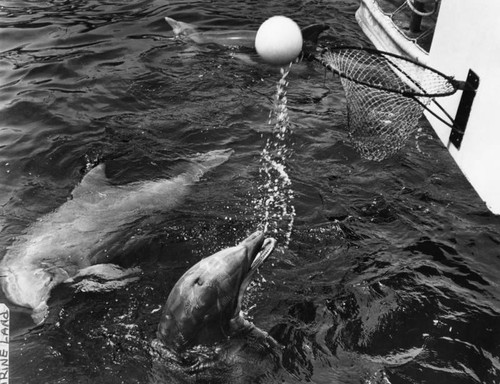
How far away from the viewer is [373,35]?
1119cm

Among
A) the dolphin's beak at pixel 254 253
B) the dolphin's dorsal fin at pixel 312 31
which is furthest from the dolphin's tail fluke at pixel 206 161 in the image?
the dolphin's dorsal fin at pixel 312 31

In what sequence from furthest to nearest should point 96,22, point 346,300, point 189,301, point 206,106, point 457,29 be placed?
1. point 96,22
2. point 206,106
3. point 457,29
4. point 346,300
5. point 189,301

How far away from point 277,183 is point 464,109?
95.8 inches

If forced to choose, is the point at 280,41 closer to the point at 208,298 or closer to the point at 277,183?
the point at 277,183

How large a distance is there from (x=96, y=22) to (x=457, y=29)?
8292 mm

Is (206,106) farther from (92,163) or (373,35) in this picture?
(373,35)

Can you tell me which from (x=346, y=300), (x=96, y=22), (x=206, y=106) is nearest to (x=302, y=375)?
(x=346, y=300)

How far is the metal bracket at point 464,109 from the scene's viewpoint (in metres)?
5.86

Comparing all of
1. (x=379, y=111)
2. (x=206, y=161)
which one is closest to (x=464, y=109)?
(x=379, y=111)

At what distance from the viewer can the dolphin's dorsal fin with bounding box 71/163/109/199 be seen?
7195mm

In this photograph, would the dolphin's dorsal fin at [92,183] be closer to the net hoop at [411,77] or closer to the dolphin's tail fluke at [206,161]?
the dolphin's tail fluke at [206,161]

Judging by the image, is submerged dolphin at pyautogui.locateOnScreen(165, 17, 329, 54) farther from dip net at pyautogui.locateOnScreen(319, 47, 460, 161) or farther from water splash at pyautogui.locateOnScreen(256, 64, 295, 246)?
dip net at pyautogui.locateOnScreen(319, 47, 460, 161)

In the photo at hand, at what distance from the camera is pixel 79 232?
21.8 feet

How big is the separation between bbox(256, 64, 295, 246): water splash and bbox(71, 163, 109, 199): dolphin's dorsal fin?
1.87 m
